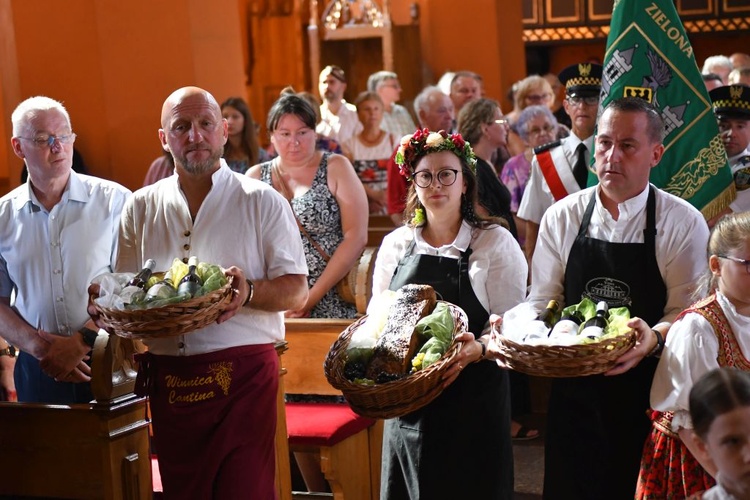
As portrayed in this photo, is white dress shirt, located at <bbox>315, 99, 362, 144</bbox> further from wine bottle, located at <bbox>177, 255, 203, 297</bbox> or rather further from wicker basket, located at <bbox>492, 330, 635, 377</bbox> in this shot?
wicker basket, located at <bbox>492, 330, 635, 377</bbox>

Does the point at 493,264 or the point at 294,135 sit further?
the point at 294,135

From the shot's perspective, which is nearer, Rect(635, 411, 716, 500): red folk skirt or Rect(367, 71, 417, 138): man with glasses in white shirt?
Rect(635, 411, 716, 500): red folk skirt

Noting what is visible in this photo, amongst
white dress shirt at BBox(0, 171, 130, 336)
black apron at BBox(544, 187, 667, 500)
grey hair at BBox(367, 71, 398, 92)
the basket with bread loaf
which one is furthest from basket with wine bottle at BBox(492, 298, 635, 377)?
grey hair at BBox(367, 71, 398, 92)

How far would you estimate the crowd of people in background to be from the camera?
317 centimetres

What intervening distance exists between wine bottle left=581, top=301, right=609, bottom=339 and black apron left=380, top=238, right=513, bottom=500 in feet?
1.96

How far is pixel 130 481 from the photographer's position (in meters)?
3.99

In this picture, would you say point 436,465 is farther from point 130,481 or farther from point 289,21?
point 289,21

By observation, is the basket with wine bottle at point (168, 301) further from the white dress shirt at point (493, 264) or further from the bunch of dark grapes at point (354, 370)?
the white dress shirt at point (493, 264)

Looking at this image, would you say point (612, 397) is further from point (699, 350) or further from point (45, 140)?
point (45, 140)

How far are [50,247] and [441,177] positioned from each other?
174 cm

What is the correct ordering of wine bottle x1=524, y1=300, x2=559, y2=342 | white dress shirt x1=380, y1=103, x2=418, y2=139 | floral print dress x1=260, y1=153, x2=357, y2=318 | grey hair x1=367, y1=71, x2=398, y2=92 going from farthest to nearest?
grey hair x1=367, y1=71, x2=398, y2=92, white dress shirt x1=380, y1=103, x2=418, y2=139, floral print dress x1=260, y1=153, x2=357, y2=318, wine bottle x1=524, y1=300, x2=559, y2=342

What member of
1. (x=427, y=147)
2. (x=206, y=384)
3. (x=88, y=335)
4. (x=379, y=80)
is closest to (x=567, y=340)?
(x=427, y=147)

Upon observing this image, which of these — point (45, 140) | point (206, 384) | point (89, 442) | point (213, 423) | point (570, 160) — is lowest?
point (89, 442)

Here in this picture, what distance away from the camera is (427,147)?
3.88 meters
